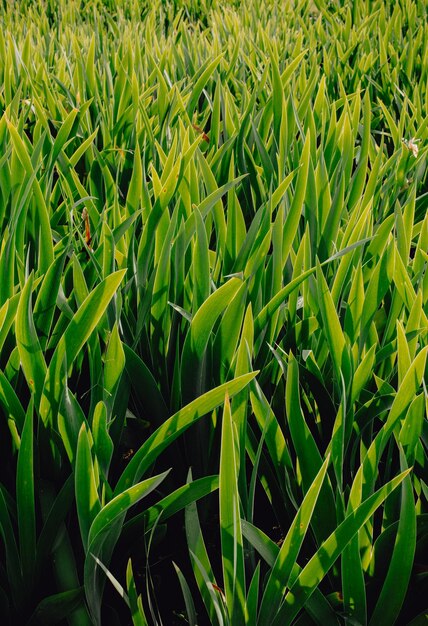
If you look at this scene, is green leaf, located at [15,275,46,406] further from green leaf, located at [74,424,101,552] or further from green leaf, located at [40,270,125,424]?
green leaf, located at [74,424,101,552]

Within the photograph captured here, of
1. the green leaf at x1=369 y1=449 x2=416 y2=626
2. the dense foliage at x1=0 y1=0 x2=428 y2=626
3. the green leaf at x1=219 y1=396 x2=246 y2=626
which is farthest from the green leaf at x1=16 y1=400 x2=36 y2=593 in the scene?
the green leaf at x1=369 y1=449 x2=416 y2=626

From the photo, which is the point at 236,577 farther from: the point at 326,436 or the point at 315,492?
the point at 326,436

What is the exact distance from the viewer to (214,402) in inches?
27.5

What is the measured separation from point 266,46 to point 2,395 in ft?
5.94

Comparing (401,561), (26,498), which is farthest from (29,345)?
(401,561)

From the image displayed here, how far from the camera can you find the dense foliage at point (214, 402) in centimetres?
64

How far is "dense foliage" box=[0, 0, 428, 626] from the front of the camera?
0.64 meters

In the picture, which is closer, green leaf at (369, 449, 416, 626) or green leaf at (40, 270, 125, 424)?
green leaf at (369, 449, 416, 626)

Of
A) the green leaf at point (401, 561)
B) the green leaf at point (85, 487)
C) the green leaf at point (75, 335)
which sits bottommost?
the green leaf at point (401, 561)

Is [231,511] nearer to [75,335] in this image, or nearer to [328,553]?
[328,553]

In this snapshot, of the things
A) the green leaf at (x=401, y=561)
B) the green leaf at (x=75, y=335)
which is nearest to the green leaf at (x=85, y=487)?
the green leaf at (x=75, y=335)

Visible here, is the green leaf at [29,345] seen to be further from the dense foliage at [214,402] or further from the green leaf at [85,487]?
the green leaf at [85,487]

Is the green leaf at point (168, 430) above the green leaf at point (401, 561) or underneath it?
above

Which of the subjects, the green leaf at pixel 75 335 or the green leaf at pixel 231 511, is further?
the green leaf at pixel 75 335
